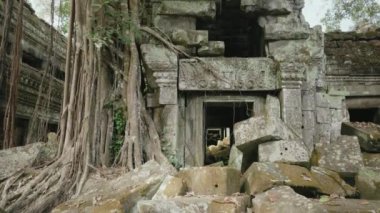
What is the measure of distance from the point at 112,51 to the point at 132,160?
4.99ft

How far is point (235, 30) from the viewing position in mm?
6902

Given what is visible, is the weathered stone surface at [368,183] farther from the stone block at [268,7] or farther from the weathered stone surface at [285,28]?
the stone block at [268,7]

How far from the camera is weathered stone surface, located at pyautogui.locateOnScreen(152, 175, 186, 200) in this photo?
335cm

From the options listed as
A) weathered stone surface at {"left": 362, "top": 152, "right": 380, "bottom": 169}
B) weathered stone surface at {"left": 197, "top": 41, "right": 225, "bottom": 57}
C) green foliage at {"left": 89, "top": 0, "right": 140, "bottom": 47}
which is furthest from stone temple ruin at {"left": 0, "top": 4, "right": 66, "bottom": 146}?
weathered stone surface at {"left": 362, "top": 152, "right": 380, "bottom": 169}

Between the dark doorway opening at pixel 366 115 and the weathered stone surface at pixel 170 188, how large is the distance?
4.86m

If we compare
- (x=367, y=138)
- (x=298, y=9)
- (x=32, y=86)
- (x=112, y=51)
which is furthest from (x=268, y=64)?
(x=32, y=86)

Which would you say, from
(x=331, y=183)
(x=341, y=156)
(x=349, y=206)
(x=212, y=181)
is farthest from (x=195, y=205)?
(x=341, y=156)

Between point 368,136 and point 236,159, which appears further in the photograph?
point 368,136

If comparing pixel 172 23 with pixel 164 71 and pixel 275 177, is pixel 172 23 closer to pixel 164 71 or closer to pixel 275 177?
pixel 164 71

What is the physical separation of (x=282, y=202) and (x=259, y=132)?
1.32m

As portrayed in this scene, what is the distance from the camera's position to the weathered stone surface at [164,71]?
5.07 metres

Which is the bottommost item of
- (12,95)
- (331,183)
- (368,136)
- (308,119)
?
(331,183)

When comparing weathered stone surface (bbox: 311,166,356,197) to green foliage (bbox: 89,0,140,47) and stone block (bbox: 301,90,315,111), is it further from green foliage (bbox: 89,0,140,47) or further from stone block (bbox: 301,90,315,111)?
green foliage (bbox: 89,0,140,47)

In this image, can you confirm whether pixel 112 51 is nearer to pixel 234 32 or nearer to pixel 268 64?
pixel 268 64
